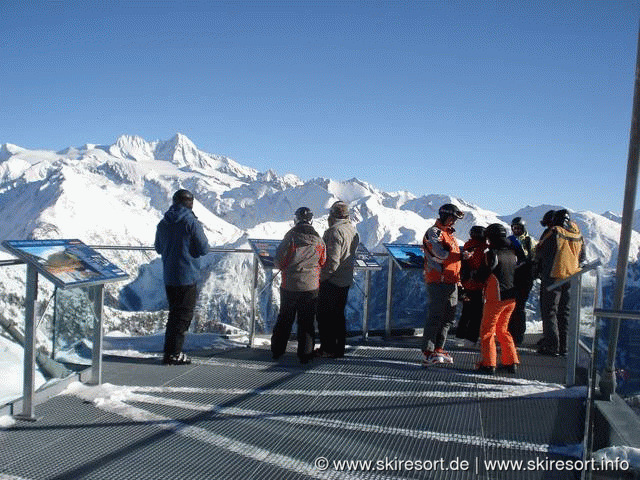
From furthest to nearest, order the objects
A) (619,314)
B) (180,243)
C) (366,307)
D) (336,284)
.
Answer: (366,307)
(336,284)
(180,243)
(619,314)

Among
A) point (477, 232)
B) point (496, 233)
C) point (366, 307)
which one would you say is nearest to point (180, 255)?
point (366, 307)

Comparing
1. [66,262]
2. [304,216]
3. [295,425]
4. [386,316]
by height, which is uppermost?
[304,216]

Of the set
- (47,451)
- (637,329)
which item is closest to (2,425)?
(47,451)

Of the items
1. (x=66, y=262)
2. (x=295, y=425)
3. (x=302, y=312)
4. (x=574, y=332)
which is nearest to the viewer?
(x=295, y=425)

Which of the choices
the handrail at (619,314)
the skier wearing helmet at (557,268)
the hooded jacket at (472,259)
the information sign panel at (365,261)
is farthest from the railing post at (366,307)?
the handrail at (619,314)

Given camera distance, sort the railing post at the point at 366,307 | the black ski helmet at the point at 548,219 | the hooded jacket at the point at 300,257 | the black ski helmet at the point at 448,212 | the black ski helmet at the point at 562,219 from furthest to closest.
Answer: the railing post at the point at 366,307, the black ski helmet at the point at 548,219, the black ski helmet at the point at 562,219, the hooded jacket at the point at 300,257, the black ski helmet at the point at 448,212

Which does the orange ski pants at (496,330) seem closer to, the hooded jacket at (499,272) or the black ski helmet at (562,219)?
the hooded jacket at (499,272)

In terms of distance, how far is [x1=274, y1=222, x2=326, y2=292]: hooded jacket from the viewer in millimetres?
6879

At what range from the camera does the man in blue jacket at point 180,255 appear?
652cm

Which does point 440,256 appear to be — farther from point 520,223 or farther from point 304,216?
point 520,223

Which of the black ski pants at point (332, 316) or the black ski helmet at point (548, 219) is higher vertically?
the black ski helmet at point (548, 219)

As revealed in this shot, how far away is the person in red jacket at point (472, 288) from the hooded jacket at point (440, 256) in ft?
1.53

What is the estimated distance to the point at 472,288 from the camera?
7.95m

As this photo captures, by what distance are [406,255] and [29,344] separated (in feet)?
18.6
